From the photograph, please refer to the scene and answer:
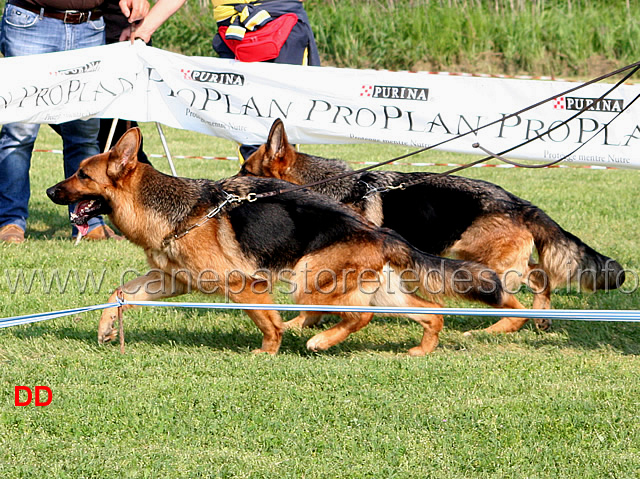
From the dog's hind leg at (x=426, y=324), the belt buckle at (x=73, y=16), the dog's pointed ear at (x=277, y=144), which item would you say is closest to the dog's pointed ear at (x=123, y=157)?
the dog's pointed ear at (x=277, y=144)

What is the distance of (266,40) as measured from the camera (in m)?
7.23

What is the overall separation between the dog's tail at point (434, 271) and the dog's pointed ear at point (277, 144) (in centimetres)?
128

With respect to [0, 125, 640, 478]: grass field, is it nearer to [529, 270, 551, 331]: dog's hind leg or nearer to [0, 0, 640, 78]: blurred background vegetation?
[529, 270, 551, 331]: dog's hind leg

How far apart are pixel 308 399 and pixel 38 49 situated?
466 cm

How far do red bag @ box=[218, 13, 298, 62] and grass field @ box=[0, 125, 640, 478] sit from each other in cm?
247

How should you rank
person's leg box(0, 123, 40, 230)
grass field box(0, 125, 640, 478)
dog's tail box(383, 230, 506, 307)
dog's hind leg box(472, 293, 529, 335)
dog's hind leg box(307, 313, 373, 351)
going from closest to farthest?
grass field box(0, 125, 640, 478), dog's tail box(383, 230, 506, 307), dog's hind leg box(307, 313, 373, 351), dog's hind leg box(472, 293, 529, 335), person's leg box(0, 123, 40, 230)

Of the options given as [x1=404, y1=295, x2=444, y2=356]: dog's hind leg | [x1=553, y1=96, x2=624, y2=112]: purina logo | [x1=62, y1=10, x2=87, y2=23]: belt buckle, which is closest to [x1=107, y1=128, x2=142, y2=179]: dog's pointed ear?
[x1=404, y1=295, x2=444, y2=356]: dog's hind leg

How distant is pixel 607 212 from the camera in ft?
28.6

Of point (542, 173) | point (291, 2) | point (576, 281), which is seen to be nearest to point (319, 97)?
point (291, 2)

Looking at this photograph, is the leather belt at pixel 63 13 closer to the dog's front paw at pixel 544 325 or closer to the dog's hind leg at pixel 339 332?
the dog's hind leg at pixel 339 332

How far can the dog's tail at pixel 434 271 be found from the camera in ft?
15.0

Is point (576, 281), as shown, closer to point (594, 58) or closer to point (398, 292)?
point (398, 292)

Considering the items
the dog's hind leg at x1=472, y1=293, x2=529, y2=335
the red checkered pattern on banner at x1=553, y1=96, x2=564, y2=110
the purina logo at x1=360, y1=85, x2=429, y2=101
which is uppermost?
the red checkered pattern on banner at x1=553, y1=96, x2=564, y2=110

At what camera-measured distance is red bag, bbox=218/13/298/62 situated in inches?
285
